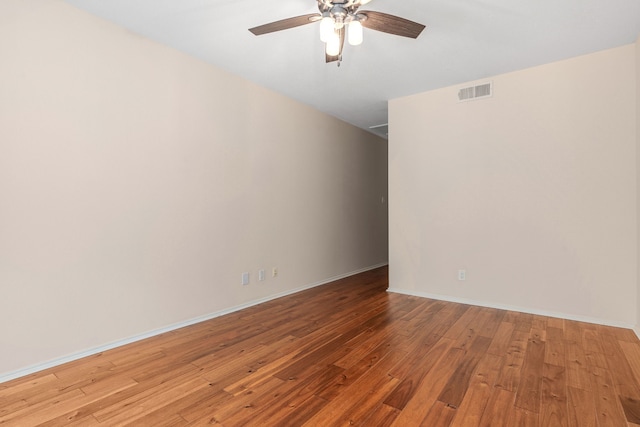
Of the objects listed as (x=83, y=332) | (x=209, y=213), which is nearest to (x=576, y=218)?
(x=209, y=213)

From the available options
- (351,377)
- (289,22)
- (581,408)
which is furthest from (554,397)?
(289,22)

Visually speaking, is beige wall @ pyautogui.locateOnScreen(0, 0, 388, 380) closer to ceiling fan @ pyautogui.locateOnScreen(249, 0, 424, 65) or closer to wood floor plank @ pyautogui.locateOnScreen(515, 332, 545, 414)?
ceiling fan @ pyautogui.locateOnScreen(249, 0, 424, 65)

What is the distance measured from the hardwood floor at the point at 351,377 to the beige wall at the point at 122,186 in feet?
1.21

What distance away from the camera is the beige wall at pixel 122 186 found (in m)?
2.14

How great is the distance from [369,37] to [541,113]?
2.10 meters

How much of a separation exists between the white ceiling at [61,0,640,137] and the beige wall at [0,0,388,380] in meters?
0.33

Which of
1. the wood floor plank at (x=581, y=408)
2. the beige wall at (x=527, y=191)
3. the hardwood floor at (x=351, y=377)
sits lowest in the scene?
the hardwood floor at (x=351, y=377)

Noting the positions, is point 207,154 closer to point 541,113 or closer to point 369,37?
point 369,37

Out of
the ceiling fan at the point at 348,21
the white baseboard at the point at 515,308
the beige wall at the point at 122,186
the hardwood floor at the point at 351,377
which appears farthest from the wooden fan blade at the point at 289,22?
the white baseboard at the point at 515,308

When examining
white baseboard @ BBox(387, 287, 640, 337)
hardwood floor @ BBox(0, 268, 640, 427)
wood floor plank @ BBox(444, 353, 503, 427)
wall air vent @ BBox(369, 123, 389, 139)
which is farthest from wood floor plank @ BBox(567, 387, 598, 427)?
wall air vent @ BBox(369, 123, 389, 139)

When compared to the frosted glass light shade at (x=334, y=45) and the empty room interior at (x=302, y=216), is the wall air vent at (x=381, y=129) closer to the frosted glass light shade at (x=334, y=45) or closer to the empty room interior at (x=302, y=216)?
the empty room interior at (x=302, y=216)

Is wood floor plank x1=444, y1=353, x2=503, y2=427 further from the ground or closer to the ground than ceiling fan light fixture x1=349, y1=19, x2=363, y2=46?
closer to the ground

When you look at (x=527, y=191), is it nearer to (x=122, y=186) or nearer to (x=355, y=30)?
(x=355, y=30)

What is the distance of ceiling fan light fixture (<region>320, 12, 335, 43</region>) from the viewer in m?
2.02
